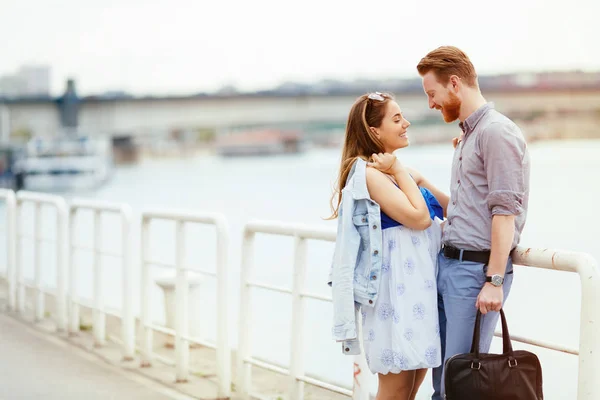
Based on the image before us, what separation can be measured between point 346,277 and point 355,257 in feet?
0.26

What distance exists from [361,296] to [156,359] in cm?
310

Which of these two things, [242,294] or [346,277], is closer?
[346,277]

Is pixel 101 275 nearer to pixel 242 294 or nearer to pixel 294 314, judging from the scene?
pixel 242 294

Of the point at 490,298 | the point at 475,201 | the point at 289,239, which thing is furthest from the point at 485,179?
the point at 289,239

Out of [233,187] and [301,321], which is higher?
[301,321]

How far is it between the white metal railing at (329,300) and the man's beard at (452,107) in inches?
20.5

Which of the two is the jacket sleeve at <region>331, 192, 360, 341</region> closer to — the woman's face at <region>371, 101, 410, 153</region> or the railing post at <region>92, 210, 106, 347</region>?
the woman's face at <region>371, 101, 410, 153</region>

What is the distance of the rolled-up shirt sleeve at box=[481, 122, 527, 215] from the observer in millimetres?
2709

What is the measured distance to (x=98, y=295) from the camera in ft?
21.1

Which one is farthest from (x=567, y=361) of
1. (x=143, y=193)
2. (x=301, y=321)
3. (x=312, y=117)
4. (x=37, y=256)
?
(x=143, y=193)

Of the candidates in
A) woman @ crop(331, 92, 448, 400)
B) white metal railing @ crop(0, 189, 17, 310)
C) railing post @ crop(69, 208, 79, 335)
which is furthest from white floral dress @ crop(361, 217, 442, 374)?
white metal railing @ crop(0, 189, 17, 310)

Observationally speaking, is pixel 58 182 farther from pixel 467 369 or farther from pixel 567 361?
pixel 467 369

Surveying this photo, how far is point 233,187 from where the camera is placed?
5891cm

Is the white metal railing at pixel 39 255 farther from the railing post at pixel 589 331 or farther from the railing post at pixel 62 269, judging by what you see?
the railing post at pixel 589 331
